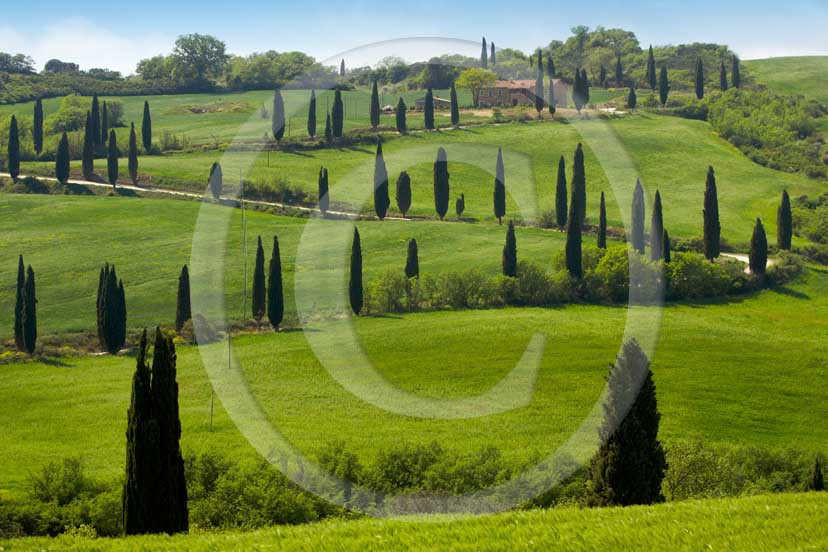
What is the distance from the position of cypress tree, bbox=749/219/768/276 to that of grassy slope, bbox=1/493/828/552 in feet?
223

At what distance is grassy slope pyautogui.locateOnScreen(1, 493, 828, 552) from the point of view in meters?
24.8

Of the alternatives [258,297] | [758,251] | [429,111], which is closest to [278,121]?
[429,111]

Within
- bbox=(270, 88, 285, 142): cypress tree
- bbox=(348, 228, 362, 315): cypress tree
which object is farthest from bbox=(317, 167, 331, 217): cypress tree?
bbox=(348, 228, 362, 315): cypress tree

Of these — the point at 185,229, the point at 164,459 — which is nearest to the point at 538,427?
the point at 164,459

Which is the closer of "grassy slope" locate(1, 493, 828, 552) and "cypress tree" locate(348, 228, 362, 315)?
"grassy slope" locate(1, 493, 828, 552)

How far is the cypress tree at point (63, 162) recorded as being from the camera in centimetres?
12450

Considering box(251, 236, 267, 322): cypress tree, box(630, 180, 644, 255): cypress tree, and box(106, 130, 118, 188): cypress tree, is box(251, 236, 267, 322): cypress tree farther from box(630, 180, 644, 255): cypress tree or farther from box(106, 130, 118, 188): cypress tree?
box(106, 130, 118, 188): cypress tree

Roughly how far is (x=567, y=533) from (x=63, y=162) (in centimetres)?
11131

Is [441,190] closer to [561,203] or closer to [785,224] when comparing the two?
[561,203]

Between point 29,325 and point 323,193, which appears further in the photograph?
point 323,193

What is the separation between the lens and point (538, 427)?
56.6 metres

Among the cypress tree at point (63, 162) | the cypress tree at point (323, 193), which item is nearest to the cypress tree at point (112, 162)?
the cypress tree at point (63, 162)

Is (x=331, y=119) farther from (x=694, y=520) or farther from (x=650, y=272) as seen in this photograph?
(x=694, y=520)

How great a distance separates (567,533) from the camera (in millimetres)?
25781
